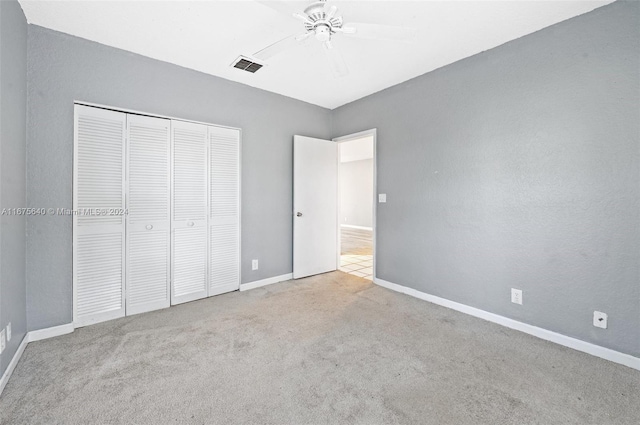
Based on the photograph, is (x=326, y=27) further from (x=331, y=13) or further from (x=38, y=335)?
(x=38, y=335)

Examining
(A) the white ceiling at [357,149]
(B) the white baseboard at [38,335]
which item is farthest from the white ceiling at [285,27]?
(A) the white ceiling at [357,149]

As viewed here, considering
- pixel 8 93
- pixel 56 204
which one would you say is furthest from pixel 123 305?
pixel 8 93

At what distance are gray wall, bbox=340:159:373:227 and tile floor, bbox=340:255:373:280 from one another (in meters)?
4.56

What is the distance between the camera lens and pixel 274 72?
3.08 meters

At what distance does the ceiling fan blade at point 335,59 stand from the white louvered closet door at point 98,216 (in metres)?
2.02

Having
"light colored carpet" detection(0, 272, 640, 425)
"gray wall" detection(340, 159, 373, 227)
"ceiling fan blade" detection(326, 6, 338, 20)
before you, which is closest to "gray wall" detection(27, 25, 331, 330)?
"light colored carpet" detection(0, 272, 640, 425)

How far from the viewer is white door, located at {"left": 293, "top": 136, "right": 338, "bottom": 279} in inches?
152

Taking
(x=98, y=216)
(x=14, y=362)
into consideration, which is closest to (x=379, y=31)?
(x=98, y=216)

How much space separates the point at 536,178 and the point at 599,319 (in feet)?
3.77

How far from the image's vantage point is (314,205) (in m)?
4.03

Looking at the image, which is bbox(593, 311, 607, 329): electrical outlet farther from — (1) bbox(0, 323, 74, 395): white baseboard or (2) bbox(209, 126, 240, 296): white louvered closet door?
(1) bbox(0, 323, 74, 395): white baseboard

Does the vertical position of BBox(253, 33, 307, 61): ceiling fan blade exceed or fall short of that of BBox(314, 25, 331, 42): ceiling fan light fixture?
it falls short

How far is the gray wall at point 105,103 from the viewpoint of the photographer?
88.4 inches

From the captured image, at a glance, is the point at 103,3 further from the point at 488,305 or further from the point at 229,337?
the point at 488,305
